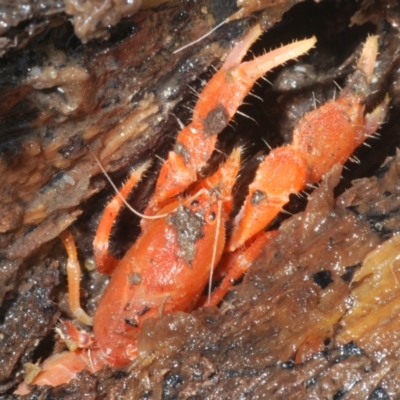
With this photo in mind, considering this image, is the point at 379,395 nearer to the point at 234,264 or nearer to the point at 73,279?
the point at 234,264

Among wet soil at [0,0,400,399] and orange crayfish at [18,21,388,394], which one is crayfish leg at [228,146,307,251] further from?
wet soil at [0,0,400,399]

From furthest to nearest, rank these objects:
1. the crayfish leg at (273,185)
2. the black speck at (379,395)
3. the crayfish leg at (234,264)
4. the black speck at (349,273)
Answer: the crayfish leg at (234,264)
the crayfish leg at (273,185)
the black speck at (349,273)
the black speck at (379,395)

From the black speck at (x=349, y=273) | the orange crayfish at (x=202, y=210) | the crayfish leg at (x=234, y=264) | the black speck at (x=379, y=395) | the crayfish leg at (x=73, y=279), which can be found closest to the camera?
the black speck at (x=379, y=395)

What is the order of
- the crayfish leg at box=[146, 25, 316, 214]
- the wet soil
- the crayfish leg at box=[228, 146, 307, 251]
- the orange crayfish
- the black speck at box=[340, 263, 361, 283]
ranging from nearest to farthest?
the wet soil → the black speck at box=[340, 263, 361, 283] → the crayfish leg at box=[146, 25, 316, 214] → the orange crayfish → the crayfish leg at box=[228, 146, 307, 251]

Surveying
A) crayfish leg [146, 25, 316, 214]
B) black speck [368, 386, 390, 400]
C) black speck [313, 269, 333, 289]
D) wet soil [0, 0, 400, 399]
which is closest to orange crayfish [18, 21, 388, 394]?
crayfish leg [146, 25, 316, 214]

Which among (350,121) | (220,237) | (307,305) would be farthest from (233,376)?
(350,121)

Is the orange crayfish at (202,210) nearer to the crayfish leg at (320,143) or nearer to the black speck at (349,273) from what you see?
the crayfish leg at (320,143)

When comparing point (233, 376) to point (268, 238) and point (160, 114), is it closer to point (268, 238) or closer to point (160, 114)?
point (268, 238)

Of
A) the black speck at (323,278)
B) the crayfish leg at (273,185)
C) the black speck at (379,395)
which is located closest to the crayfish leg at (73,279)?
the crayfish leg at (273,185)
